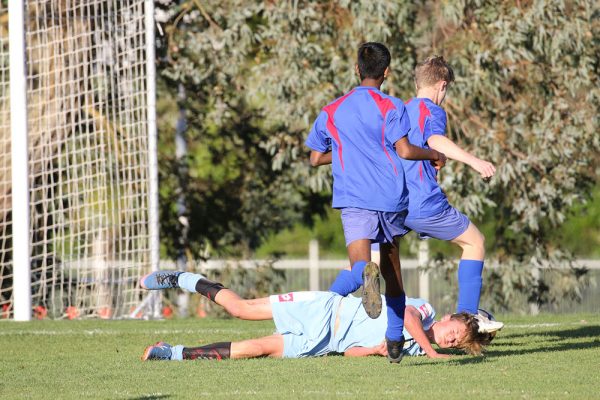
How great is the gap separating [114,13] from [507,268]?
240 inches

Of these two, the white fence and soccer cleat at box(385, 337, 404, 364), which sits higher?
soccer cleat at box(385, 337, 404, 364)

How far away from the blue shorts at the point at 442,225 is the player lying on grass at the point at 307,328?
0.53 metres

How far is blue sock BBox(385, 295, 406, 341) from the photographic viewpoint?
7.48 meters

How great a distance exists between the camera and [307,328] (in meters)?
8.38

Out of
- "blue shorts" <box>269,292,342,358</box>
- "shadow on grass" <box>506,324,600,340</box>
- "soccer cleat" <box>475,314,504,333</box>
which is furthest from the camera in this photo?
"shadow on grass" <box>506,324,600,340</box>

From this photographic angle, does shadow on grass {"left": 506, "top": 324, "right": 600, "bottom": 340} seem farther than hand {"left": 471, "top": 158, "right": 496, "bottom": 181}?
Yes

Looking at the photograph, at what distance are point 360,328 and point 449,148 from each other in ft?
4.81

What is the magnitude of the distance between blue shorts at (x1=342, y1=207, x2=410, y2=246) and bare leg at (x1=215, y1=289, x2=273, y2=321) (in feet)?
4.27

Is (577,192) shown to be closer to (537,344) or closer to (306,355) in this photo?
(537,344)

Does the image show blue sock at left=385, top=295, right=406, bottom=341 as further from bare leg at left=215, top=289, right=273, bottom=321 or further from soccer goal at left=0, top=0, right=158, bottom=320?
soccer goal at left=0, top=0, right=158, bottom=320

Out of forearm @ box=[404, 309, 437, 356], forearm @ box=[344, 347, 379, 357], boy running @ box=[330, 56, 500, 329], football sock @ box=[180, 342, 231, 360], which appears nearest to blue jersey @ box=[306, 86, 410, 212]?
boy running @ box=[330, 56, 500, 329]

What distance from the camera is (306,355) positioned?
332 inches

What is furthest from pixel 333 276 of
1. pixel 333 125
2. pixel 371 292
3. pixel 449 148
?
pixel 371 292

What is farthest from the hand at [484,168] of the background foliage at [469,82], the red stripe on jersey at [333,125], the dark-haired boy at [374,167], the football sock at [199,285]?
the background foliage at [469,82]
